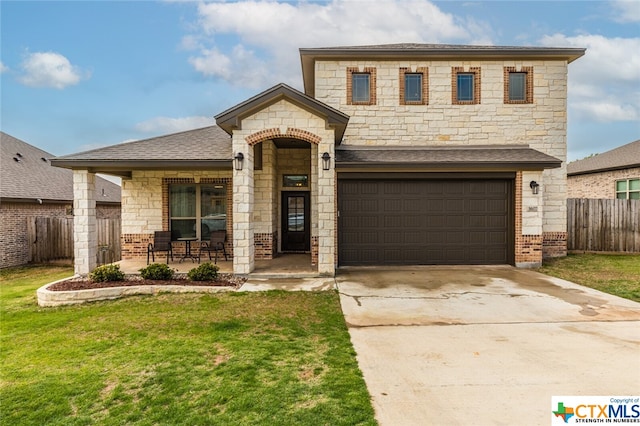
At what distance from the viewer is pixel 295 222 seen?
1259cm

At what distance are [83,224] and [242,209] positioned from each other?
4472mm

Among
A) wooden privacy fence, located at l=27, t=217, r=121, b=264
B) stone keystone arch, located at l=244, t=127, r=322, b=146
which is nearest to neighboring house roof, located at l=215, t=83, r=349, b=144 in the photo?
stone keystone arch, located at l=244, t=127, r=322, b=146

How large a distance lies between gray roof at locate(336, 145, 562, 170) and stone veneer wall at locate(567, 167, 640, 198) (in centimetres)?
819

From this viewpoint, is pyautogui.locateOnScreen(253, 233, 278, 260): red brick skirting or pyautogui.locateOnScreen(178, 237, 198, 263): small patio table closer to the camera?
pyautogui.locateOnScreen(178, 237, 198, 263): small patio table

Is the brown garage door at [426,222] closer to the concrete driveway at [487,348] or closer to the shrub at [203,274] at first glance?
the concrete driveway at [487,348]

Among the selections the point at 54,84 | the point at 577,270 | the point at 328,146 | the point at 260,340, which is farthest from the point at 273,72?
the point at 260,340

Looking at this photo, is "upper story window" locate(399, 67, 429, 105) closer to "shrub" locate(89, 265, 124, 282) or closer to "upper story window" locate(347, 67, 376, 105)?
"upper story window" locate(347, 67, 376, 105)

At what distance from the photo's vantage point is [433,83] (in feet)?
36.6

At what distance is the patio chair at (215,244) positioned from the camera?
34.9ft

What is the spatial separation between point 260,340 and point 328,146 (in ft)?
17.8

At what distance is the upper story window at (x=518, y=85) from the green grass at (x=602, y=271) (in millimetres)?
5483

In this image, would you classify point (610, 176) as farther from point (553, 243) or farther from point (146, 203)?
point (146, 203)

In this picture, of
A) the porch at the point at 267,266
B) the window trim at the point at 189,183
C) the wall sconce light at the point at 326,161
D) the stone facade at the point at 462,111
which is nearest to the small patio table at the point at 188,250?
the porch at the point at 267,266

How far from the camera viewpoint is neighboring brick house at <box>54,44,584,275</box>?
9180 mm
